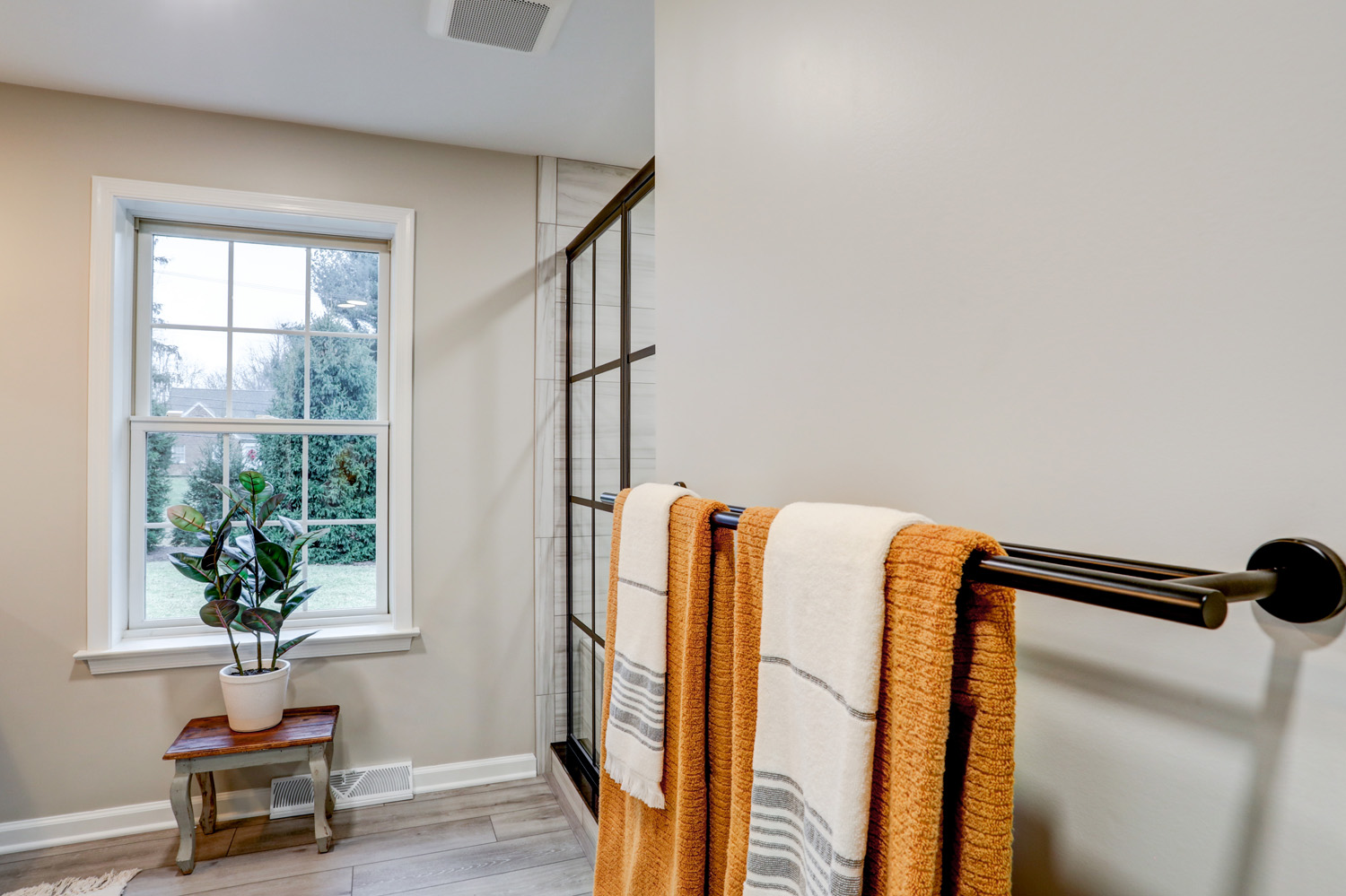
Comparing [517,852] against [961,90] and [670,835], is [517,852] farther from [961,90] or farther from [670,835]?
[961,90]

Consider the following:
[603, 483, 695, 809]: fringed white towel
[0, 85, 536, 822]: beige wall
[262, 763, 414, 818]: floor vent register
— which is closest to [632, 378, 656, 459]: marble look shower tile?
[603, 483, 695, 809]: fringed white towel

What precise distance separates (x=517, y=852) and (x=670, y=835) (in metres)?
1.46

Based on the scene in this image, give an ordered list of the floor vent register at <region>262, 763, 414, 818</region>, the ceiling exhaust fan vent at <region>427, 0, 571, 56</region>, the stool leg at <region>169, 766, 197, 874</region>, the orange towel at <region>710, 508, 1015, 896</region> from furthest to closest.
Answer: the floor vent register at <region>262, 763, 414, 818</region>, the stool leg at <region>169, 766, 197, 874</region>, the ceiling exhaust fan vent at <region>427, 0, 571, 56</region>, the orange towel at <region>710, 508, 1015, 896</region>

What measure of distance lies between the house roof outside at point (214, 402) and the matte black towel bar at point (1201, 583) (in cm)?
262

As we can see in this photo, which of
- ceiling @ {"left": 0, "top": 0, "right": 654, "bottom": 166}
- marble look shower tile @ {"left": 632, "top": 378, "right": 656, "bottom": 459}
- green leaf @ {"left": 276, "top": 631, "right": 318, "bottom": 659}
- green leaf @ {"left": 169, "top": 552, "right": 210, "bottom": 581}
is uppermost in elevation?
ceiling @ {"left": 0, "top": 0, "right": 654, "bottom": 166}

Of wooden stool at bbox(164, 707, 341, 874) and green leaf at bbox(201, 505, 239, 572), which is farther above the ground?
green leaf at bbox(201, 505, 239, 572)

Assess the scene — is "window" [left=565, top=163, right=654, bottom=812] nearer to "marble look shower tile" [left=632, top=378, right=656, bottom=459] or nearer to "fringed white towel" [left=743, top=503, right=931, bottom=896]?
"marble look shower tile" [left=632, top=378, right=656, bottom=459]

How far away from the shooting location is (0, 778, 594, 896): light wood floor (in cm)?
196

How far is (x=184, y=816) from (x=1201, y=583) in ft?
8.28

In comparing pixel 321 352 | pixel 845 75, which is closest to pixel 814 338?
pixel 845 75

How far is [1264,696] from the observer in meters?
0.45

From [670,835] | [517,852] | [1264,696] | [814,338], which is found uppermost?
[814,338]

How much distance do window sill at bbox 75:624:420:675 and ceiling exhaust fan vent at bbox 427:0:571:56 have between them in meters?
1.90

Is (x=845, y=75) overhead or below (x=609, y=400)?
overhead
